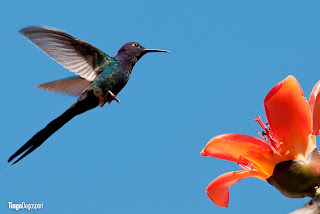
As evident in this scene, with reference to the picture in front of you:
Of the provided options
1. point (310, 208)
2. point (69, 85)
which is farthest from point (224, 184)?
point (69, 85)

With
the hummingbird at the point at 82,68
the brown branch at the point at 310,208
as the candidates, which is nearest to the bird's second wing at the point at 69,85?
the hummingbird at the point at 82,68

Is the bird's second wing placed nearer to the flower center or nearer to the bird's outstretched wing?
the bird's outstretched wing

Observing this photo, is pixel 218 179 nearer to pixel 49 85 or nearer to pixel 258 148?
pixel 258 148

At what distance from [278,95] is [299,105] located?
104mm

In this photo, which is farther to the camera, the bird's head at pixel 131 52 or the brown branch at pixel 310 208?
the bird's head at pixel 131 52

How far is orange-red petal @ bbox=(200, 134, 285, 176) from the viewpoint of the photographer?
82.4 inches

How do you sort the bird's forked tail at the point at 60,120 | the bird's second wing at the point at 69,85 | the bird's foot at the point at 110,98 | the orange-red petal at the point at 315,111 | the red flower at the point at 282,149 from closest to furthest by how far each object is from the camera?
the red flower at the point at 282,149 < the orange-red petal at the point at 315,111 < the bird's forked tail at the point at 60,120 < the bird's foot at the point at 110,98 < the bird's second wing at the point at 69,85

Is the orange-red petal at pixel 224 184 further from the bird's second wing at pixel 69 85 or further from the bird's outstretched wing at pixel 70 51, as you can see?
the bird's second wing at pixel 69 85

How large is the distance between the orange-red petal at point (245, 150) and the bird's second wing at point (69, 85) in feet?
8.57

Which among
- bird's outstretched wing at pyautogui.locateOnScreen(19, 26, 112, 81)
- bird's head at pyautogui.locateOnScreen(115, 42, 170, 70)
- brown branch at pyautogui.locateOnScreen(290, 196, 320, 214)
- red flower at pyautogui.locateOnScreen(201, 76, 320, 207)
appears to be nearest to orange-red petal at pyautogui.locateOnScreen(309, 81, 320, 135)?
red flower at pyautogui.locateOnScreen(201, 76, 320, 207)

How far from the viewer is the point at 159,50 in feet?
15.4

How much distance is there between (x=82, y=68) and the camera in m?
4.38

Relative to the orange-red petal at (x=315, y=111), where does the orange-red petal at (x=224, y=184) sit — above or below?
below

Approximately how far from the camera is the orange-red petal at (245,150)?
2092 mm
